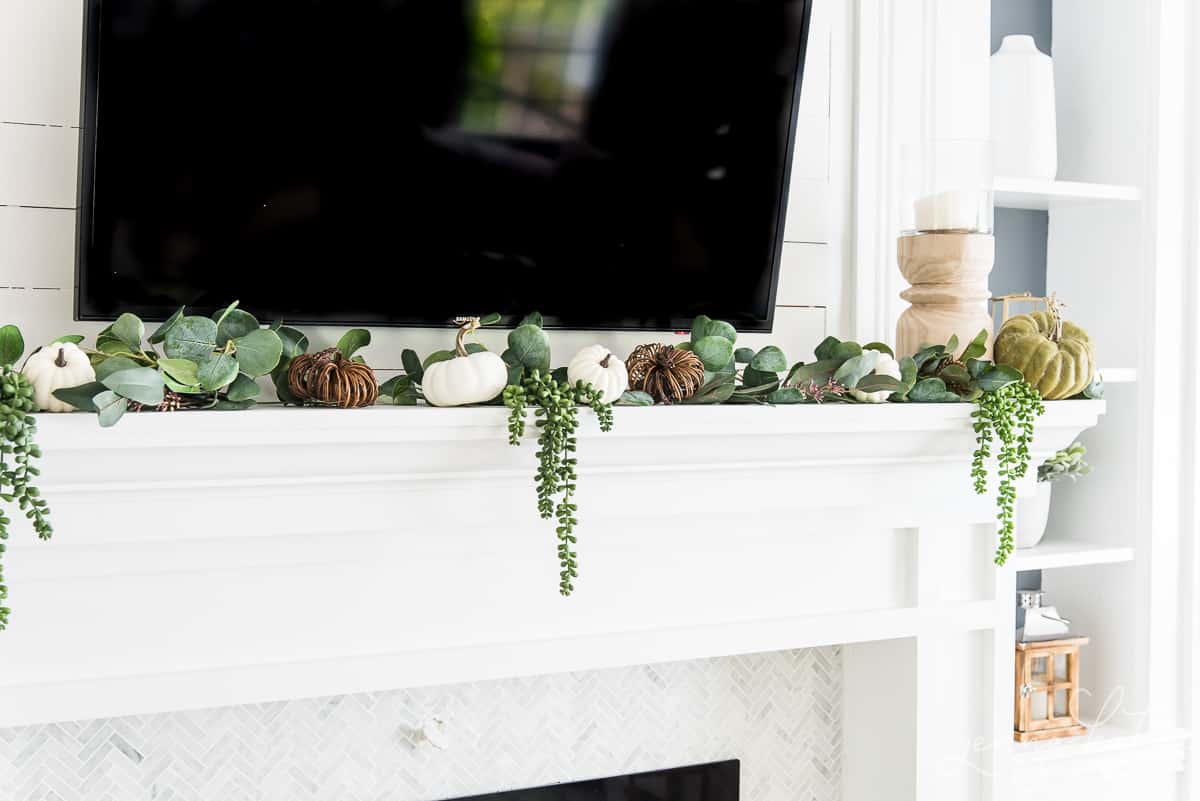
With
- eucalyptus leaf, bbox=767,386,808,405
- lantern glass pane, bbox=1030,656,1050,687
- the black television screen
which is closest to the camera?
the black television screen

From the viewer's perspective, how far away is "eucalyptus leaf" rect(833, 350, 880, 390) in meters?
1.44

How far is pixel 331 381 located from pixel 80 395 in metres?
0.26

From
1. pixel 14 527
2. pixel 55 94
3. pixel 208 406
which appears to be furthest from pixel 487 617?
pixel 55 94

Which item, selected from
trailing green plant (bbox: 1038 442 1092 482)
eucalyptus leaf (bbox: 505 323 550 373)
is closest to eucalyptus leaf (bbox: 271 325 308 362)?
eucalyptus leaf (bbox: 505 323 550 373)

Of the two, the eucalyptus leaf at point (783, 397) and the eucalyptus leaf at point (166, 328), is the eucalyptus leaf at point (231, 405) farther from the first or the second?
the eucalyptus leaf at point (783, 397)

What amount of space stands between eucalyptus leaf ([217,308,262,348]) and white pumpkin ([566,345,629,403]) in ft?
1.22

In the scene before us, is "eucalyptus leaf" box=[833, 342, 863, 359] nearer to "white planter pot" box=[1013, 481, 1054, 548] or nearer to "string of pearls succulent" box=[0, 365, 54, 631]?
"white planter pot" box=[1013, 481, 1054, 548]

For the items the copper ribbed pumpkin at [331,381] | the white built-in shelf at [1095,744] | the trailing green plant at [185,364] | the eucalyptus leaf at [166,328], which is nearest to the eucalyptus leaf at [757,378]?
the copper ribbed pumpkin at [331,381]

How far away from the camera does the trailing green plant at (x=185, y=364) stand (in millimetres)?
1099

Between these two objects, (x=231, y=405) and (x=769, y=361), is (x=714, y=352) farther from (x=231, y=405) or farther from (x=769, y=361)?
(x=231, y=405)

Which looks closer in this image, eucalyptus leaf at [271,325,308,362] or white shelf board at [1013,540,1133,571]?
eucalyptus leaf at [271,325,308,362]

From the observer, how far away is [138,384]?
1093 mm

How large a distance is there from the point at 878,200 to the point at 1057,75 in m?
0.80

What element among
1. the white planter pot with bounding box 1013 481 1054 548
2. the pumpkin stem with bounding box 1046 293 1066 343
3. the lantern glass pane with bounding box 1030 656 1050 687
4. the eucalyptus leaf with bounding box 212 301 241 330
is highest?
the pumpkin stem with bounding box 1046 293 1066 343
